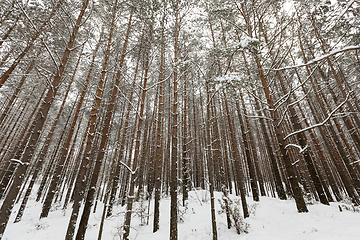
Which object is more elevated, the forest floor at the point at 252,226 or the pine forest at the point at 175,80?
the pine forest at the point at 175,80

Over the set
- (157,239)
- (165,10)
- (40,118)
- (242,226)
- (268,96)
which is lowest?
(157,239)

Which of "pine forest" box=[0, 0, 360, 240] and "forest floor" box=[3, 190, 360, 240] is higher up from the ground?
"pine forest" box=[0, 0, 360, 240]

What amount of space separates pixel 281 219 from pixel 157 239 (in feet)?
15.9

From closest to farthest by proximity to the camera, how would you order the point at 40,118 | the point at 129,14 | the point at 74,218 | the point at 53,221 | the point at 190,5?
1. the point at 74,218
2. the point at 40,118
3. the point at 190,5
4. the point at 129,14
5. the point at 53,221

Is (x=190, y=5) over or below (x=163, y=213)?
over

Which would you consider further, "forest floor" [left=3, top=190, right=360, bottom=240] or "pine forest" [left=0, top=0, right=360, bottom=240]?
"pine forest" [left=0, top=0, right=360, bottom=240]

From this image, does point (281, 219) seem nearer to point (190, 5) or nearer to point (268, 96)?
point (268, 96)

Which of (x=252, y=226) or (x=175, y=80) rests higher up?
(x=175, y=80)

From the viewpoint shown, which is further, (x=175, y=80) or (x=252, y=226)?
(x=175, y=80)

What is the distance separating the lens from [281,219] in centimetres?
590

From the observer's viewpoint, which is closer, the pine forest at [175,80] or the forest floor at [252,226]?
the forest floor at [252,226]

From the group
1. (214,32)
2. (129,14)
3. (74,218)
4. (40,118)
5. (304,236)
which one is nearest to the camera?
(304,236)

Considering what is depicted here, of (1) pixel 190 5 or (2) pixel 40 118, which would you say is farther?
(1) pixel 190 5

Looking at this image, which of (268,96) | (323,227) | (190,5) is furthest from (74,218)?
(190,5)
